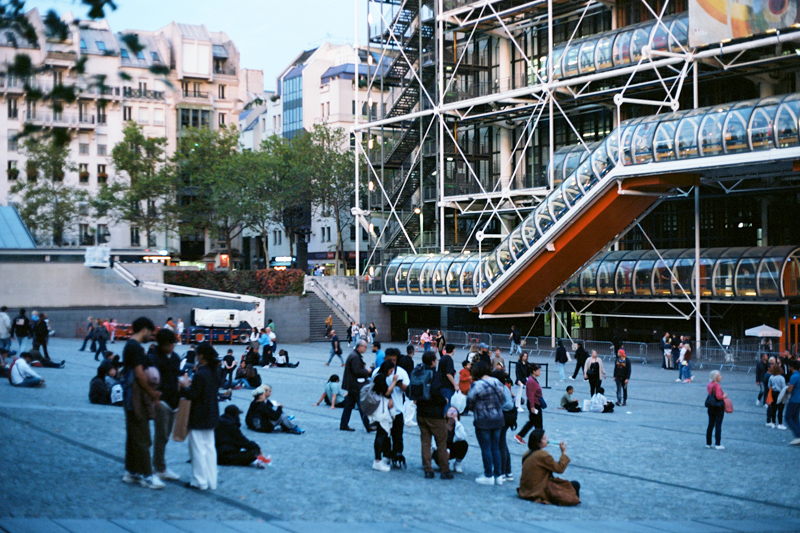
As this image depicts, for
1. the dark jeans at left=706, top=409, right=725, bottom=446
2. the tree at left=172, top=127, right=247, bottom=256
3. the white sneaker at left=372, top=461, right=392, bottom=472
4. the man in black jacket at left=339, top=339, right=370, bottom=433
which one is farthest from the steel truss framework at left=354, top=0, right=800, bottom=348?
the white sneaker at left=372, top=461, right=392, bottom=472

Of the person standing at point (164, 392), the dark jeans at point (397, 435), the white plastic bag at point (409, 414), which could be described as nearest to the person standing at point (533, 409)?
the white plastic bag at point (409, 414)

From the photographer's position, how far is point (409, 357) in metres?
16.1

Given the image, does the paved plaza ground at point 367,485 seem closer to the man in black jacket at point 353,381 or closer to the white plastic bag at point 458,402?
the man in black jacket at point 353,381

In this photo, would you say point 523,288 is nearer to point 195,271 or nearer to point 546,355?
point 546,355

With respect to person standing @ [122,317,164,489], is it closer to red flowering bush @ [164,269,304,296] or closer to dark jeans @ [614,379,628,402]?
dark jeans @ [614,379,628,402]

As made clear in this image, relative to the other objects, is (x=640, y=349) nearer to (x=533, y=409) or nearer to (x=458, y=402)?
(x=533, y=409)

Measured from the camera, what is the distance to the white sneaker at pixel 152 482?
36.1ft

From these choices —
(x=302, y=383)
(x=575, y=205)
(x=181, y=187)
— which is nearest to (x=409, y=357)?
(x=302, y=383)

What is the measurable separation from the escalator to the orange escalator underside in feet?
0.14

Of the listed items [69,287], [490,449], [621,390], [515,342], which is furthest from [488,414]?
[69,287]

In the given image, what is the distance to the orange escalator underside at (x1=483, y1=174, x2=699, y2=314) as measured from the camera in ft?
120

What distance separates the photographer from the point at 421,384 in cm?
1297

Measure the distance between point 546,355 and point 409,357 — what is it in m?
25.8

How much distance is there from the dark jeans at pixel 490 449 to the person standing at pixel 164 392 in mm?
3970
